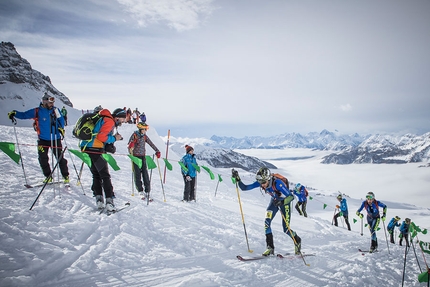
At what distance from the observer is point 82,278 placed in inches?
145

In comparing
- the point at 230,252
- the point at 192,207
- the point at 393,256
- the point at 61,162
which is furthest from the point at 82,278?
the point at 393,256

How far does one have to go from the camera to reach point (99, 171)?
5.62 meters

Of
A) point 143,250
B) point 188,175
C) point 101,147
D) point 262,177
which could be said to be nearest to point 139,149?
point 188,175

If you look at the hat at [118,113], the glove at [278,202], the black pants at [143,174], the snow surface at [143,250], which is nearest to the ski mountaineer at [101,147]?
the hat at [118,113]

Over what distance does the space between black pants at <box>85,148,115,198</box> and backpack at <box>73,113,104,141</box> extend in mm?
395

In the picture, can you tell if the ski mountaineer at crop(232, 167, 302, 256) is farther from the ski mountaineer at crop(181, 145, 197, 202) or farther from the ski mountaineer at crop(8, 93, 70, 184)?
the ski mountaineer at crop(8, 93, 70, 184)

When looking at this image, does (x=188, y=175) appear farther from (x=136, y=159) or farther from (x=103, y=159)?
(x=103, y=159)

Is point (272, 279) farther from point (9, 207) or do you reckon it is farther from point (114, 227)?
point (9, 207)

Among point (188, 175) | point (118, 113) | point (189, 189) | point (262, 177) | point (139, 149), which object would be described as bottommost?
point (189, 189)

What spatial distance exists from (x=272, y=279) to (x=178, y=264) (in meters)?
2.03

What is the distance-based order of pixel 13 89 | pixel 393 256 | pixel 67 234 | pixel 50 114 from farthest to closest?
pixel 13 89, pixel 393 256, pixel 50 114, pixel 67 234

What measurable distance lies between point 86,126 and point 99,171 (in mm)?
1203

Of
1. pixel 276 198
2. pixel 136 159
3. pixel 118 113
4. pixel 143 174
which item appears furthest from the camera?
pixel 143 174

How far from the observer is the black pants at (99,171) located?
549cm
